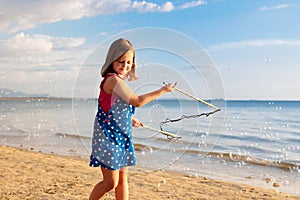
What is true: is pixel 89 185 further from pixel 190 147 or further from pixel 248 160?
pixel 248 160

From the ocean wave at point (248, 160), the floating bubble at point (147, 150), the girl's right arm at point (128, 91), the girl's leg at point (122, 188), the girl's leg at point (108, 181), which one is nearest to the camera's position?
the girl's right arm at point (128, 91)

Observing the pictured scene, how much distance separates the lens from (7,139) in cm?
1171

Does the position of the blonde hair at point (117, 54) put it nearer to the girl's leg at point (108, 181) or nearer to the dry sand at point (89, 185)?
the girl's leg at point (108, 181)

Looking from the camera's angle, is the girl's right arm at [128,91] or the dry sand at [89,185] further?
the dry sand at [89,185]

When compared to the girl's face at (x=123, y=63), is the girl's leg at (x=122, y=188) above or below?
below

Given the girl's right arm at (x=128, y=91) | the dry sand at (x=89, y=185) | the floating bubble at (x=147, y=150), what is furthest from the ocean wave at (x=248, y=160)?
the girl's right arm at (x=128, y=91)

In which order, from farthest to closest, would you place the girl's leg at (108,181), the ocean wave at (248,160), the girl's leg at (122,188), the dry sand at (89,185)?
the ocean wave at (248,160)
the dry sand at (89,185)
the girl's leg at (122,188)
the girl's leg at (108,181)

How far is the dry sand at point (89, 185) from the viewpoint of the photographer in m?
4.11

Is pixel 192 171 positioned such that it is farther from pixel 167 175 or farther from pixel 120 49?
pixel 120 49

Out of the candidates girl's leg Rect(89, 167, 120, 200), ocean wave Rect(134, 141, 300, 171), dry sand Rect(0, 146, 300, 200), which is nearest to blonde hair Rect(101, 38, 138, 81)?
girl's leg Rect(89, 167, 120, 200)

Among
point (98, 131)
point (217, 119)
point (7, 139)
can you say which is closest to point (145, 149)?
point (217, 119)

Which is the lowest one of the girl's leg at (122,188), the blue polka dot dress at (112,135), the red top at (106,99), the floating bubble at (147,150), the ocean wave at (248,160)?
the ocean wave at (248,160)

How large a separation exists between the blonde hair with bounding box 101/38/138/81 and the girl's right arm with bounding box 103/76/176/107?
0.11 metres

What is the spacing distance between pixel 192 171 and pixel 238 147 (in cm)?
398
